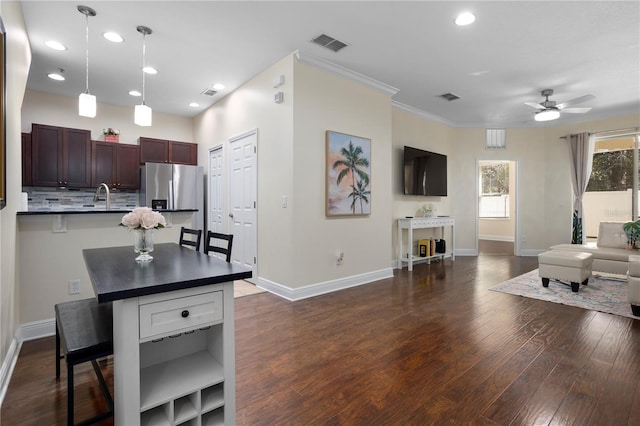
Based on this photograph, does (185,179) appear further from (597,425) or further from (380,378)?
(597,425)

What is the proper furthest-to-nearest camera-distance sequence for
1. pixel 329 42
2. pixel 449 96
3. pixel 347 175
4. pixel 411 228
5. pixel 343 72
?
1. pixel 411 228
2. pixel 449 96
3. pixel 347 175
4. pixel 343 72
5. pixel 329 42

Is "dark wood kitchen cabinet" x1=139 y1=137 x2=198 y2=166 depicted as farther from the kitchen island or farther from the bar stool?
the kitchen island

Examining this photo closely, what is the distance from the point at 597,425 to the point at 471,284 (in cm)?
298

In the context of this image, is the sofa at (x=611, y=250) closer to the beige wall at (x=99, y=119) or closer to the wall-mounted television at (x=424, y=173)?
the wall-mounted television at (x=424, y=173)

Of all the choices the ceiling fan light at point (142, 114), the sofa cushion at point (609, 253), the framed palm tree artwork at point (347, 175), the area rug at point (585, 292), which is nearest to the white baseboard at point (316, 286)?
the framed palm tree artwork at point (347, 175)

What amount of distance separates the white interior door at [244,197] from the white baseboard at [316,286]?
0.46 meters

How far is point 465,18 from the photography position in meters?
3.03

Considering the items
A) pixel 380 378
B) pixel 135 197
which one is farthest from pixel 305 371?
pixel 135 197

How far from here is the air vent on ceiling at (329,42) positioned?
3426 mm

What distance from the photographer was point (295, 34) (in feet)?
10.9

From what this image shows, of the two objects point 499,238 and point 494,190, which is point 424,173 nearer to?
point 494,190

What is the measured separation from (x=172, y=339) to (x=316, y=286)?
249 cm

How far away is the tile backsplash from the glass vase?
353 centimetres

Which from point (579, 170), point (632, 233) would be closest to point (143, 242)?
point (632, 233)
